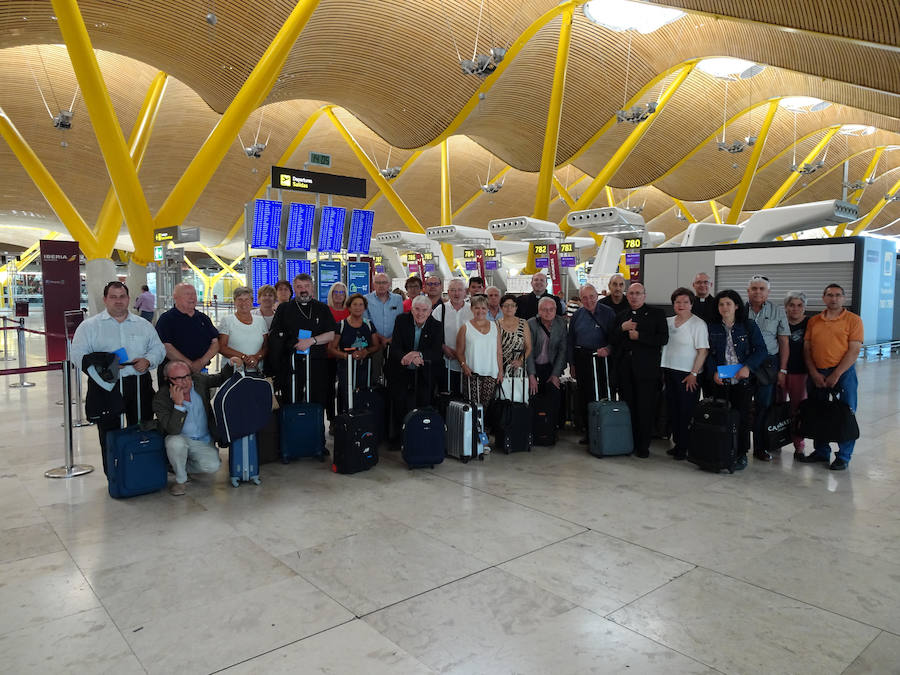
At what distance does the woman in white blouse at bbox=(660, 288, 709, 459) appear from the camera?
596 cm

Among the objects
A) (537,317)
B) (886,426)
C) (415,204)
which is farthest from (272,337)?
(415,204)

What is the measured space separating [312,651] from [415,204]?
45.4 metres

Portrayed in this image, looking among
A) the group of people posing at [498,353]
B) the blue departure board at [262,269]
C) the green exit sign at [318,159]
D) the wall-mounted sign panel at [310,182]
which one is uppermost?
the green exit sign at [318,159]

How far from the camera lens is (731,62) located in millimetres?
25312

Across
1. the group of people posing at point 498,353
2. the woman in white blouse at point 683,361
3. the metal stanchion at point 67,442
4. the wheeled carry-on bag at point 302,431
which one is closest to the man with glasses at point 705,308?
the group of people posing at point 498,353

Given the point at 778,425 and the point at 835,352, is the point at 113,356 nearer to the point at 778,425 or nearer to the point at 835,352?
the point at 778,425

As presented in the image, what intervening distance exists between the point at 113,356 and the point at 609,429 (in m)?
4.44

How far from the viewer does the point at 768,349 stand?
5918 mm

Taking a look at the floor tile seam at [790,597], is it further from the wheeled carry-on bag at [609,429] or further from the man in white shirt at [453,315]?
the man in white shirt at [453,315]

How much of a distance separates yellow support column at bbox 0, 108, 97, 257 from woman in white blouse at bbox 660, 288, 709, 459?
17.9 m

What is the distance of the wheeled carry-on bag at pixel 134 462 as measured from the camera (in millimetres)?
4824

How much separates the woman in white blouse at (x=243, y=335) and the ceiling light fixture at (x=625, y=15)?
17348 mm

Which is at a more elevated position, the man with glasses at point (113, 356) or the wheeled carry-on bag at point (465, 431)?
the man with glasses at point (113, 356)

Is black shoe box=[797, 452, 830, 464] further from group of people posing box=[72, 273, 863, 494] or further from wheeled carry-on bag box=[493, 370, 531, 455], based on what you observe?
wheeled carry-on bag box=[493, 370, 531, 455]
